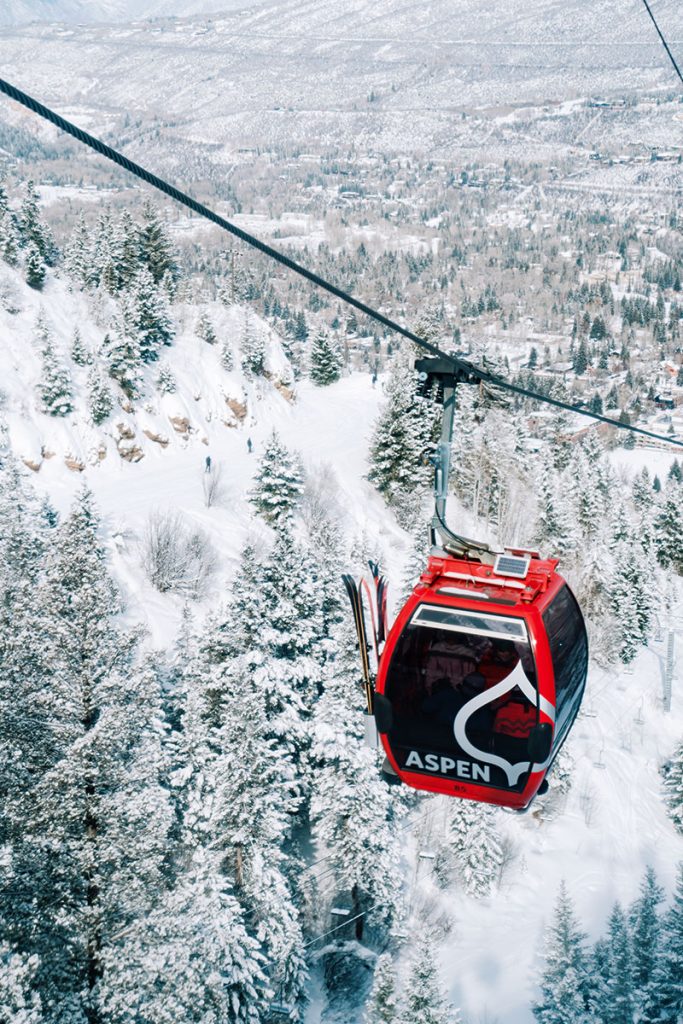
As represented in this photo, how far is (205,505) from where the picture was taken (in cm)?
4362

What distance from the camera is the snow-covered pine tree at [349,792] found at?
27438mm

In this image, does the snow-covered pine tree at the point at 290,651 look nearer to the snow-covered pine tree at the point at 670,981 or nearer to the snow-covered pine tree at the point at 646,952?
the snow-covered pine tree at the point at 646,952

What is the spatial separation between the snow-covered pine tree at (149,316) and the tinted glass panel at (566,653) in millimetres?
44223

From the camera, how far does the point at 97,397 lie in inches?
1812

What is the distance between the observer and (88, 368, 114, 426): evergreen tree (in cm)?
4594

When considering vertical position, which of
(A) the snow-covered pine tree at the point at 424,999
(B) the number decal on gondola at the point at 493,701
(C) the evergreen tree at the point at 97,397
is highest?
(B) the number decal on gondola at the point at 493,701

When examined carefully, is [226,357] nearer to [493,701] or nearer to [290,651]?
[290,651]

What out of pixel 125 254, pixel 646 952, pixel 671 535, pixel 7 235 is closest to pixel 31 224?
pixel 7 235

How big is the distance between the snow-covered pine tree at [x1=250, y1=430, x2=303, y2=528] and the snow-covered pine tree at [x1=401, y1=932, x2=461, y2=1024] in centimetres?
2410

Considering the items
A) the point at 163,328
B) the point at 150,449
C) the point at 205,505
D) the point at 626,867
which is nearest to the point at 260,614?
the point at 205,505

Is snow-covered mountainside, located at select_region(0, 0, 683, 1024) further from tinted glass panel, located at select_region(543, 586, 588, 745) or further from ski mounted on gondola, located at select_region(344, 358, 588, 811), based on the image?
tinted glass panel, located at select_region(543, 586, 588, 745)

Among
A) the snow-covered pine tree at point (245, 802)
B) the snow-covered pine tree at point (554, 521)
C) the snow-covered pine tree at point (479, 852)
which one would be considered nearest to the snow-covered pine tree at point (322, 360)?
the snow-covered pine tree at point (554, 521)

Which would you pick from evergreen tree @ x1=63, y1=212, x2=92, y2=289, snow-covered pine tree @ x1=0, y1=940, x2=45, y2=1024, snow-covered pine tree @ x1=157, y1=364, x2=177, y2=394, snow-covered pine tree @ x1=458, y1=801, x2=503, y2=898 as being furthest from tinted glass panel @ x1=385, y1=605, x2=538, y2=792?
evergreen tree @ x1=63, y1=212, x2=92, y2=289

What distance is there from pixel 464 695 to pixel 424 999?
16.9 m
